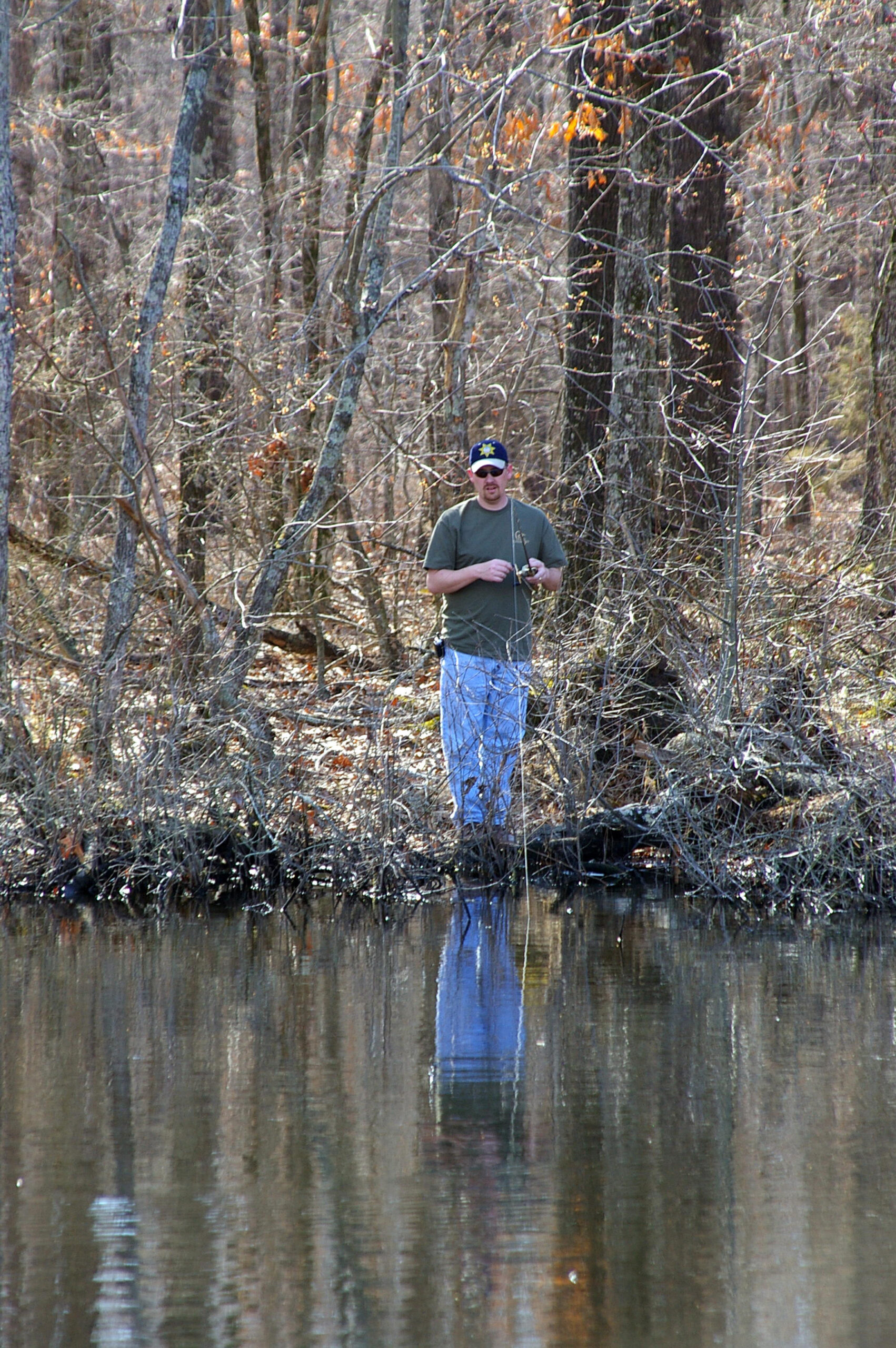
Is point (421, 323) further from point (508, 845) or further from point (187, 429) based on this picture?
point (508, 845)

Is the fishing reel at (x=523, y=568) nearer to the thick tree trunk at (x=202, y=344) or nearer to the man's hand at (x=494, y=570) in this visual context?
the man's hand at (x=494, y=570)

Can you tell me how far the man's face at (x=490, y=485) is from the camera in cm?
769

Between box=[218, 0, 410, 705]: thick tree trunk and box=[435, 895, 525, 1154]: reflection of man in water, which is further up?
box=[218, 0, 410, 705]: thick tree trunk

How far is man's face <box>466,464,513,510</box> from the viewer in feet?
25.2

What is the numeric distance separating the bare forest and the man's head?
1103mm

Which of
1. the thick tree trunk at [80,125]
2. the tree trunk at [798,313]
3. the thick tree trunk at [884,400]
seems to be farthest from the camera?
the thick tree trunk at [80,125]

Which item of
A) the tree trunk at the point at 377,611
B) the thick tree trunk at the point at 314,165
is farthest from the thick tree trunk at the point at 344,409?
the thick tree trunk at the point at 314,165

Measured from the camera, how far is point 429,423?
13.1 meters

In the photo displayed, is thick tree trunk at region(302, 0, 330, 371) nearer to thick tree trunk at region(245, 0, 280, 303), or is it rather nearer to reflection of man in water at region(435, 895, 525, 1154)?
thick tree trunk at region(245, 0, 280, 303)

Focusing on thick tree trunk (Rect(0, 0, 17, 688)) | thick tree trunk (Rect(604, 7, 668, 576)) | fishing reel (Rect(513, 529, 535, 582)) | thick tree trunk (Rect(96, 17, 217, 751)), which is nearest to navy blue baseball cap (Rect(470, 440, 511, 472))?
fishing reel (Rect(513, 529, 535, 582))

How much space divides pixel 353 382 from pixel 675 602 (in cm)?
268

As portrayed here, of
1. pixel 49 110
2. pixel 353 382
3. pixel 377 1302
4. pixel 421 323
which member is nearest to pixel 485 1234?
pixel 377 1302

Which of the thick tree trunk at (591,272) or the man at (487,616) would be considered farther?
the thick tree trunk at (591,272)

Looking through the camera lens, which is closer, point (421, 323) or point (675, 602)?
point (675, 602)
